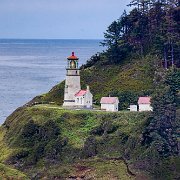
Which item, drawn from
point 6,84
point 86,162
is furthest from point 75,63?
point 6,84

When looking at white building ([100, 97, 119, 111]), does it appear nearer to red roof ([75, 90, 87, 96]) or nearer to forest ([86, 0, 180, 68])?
red roof ([75, 90, 87, 96])

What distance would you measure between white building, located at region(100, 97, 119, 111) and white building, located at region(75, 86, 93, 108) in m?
1.71

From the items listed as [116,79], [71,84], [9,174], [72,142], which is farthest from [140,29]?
Answer: [9,174]

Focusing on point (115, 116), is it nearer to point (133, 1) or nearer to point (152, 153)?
point (152, 153)

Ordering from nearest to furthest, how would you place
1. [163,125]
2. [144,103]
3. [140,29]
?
[163,125] < [144,103] < [140,29]

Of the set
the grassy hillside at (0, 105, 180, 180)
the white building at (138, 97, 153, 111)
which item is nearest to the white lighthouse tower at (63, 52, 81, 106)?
the grassy hillside at (0, 105, 180, 180)

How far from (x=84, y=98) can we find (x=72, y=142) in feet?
25.1

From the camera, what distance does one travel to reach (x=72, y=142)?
66.2 m

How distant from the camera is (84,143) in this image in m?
65.4

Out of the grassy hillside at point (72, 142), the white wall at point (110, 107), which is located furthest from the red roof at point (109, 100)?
the grassy hillside at point (72, 142)

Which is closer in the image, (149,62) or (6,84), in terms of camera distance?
(149,62)

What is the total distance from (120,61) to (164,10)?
27.2 ft

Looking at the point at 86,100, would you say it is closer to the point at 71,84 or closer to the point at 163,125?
the point at 71,84

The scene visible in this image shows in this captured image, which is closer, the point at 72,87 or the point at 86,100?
the point at 86,100
